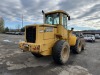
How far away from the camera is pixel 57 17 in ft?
26.1

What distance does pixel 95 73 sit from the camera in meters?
5.95

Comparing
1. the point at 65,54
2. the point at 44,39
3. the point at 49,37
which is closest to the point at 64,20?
the point at 49,37

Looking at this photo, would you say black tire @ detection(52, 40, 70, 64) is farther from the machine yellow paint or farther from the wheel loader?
the machine yellow paint

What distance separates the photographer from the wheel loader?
6.54 metres

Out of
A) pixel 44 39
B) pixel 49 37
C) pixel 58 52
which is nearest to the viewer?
pixel 44 39

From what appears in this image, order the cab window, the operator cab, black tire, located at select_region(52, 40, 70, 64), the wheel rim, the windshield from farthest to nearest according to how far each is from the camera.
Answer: the cab window
the windshield
the operator cab
the wheel rim
black tire, located at select_region(52, 40, 70, 64)

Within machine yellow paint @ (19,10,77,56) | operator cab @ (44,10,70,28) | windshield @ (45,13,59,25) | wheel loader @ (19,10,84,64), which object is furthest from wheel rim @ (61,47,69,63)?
windshield @ (45,13,59,25)

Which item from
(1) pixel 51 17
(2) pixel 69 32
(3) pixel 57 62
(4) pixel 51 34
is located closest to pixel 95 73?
(3) pixel 57 62

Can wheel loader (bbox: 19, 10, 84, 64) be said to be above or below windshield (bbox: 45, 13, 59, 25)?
below

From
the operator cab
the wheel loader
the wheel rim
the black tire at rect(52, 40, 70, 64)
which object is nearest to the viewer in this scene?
the wheel loader

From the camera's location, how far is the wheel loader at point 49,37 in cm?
654

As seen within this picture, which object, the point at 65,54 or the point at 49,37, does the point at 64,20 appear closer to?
the point at 49,37

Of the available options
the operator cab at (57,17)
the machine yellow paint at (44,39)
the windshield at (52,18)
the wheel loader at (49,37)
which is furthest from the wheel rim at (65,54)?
the windshield at (52,18)

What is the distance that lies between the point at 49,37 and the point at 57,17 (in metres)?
1.55
